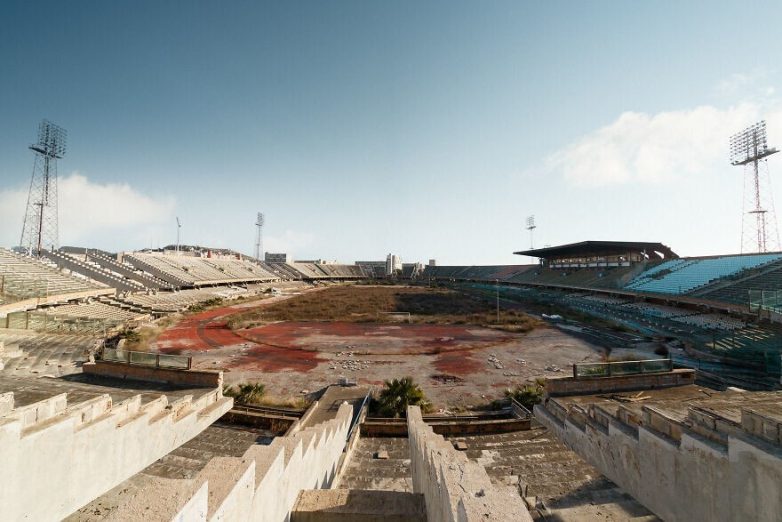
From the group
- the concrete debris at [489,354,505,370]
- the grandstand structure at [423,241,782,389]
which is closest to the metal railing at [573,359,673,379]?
the grandstand structure at [423,241,782,389]

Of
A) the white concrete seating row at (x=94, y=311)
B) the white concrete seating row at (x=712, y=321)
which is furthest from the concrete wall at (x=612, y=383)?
the white concrete seating row at (x=94, y=311)

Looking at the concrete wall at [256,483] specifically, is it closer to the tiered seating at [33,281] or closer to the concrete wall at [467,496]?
the concrete wall at [467,496]

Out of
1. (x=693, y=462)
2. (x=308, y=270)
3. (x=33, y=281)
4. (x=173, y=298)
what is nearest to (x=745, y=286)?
(x=693, y=462)

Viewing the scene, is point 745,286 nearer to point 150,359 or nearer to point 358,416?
point 358,416

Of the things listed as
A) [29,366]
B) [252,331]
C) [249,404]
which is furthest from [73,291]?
[249,404]

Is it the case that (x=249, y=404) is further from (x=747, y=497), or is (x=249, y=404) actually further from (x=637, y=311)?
(x=637, y=311)
